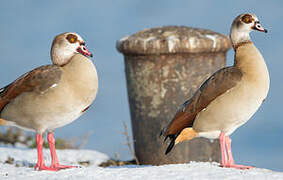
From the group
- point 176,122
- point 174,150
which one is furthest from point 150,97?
point 176,122

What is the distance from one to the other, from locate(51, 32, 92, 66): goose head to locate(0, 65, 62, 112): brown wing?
12cm

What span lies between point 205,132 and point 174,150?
340cm

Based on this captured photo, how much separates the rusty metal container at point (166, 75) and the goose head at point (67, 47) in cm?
291

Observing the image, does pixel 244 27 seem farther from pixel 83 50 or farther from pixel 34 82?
pixel 34 82

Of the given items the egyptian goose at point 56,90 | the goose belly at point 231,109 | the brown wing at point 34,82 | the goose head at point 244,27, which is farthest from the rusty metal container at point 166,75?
the goose belly at point 231,109

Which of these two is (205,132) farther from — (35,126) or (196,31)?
(196,31)

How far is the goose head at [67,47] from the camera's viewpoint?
18.4 ft

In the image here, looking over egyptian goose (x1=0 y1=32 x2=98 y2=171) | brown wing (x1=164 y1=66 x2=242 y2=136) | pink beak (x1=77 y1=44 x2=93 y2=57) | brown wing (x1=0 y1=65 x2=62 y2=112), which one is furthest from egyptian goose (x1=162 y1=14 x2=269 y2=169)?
brown wing (x1=0 y1=65 x2=62 y2=112)

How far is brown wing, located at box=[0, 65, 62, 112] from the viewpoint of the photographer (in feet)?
18.0

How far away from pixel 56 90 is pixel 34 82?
0.31m

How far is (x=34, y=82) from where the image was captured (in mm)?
5555

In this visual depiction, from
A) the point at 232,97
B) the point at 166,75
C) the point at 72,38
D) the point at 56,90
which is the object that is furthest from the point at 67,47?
the point at 166,75

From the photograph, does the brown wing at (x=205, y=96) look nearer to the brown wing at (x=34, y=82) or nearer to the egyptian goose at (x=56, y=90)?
the egyptian goose at (x=56, y=90)

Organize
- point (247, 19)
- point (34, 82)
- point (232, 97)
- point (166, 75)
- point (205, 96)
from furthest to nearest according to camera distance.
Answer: point (166, 75) < point (34, 82) < point (247, 19) < point (205, 96) < point (232, 97)
